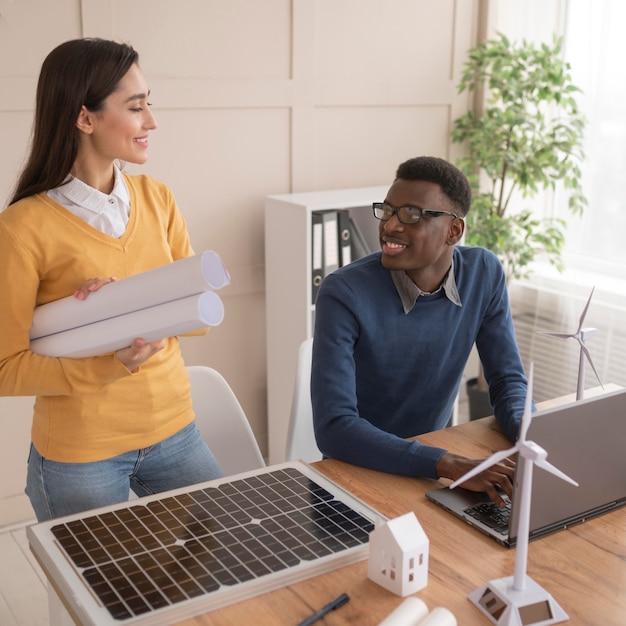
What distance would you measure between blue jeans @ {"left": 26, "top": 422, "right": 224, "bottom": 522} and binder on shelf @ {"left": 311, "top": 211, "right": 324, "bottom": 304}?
1391 millimetres

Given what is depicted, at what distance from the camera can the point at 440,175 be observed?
77.7 inches

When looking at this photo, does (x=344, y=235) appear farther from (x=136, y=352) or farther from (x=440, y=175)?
(x=136, y=352)

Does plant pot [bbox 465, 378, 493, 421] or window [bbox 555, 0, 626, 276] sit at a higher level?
window [bbox 555, 0, 626, 276]

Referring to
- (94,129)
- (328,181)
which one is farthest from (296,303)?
(94,129)

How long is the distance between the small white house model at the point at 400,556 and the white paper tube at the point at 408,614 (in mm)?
73

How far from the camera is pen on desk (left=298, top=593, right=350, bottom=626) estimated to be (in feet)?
3.85

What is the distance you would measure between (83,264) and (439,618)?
97cm

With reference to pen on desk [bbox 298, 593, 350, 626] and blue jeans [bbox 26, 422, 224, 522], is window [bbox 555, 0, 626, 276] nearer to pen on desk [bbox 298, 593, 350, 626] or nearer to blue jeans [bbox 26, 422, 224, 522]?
blue jeans [bbox 26, 422, 224, 522]

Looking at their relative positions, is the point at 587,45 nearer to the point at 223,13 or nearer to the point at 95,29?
the point at 223,13

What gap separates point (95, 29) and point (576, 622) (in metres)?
2.46

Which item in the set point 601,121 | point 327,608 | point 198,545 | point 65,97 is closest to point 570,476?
point 327,608

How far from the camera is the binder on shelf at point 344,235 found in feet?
10.6

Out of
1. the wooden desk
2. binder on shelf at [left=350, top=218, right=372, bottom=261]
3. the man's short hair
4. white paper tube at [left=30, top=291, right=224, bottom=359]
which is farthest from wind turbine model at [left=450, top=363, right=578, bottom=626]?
binder on shelf at [left=350, top=218, right=372, bottom=261]

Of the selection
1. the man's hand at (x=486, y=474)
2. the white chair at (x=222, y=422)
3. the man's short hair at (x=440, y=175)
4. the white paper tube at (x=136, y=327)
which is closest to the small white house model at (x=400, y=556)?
the man's hand at (x=486, y=474)
